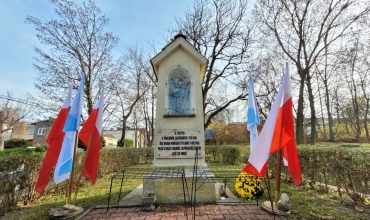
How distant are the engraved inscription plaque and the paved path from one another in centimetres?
123

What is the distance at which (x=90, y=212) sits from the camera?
164 inches

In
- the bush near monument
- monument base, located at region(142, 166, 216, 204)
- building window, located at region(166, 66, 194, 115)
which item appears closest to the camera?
the bush near monument

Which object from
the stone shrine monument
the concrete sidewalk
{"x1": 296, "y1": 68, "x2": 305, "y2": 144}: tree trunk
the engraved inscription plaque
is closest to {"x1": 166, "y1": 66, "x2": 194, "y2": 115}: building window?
the stone shrine monument

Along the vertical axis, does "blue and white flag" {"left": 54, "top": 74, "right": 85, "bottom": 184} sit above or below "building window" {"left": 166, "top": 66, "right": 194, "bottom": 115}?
below

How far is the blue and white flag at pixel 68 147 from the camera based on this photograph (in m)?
3.89

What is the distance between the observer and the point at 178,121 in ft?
17.1

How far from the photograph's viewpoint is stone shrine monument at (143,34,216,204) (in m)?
4.60

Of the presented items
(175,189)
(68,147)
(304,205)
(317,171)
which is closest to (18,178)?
(68,147)

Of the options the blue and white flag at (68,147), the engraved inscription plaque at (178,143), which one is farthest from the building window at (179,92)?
the blue and white flag at (68,147)

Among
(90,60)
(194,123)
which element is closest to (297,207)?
(194,123)

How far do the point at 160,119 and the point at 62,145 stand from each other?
2282 millimetres

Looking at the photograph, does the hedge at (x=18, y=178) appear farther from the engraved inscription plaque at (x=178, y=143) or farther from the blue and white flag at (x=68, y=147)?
the engraved inscription plaque at (x=178, y=143)

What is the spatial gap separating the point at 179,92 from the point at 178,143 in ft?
4.57

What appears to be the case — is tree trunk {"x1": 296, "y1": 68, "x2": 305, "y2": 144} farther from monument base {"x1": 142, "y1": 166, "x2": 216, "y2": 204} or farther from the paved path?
monument base {"x1": 142, "y1": 166, "x2": 216, "y2": 204}
